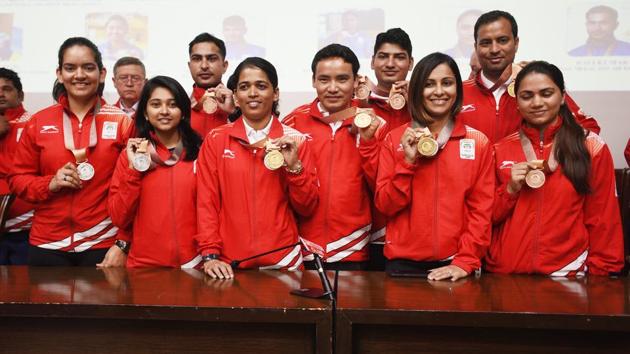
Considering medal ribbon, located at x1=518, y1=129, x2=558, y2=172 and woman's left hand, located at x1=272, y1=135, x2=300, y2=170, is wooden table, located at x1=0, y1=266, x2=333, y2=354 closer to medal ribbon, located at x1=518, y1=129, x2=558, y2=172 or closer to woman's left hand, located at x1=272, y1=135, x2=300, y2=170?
woman's left hand, located at x1=272, y1=135, x2=300, y2=170

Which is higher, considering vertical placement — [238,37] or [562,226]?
[238,37]

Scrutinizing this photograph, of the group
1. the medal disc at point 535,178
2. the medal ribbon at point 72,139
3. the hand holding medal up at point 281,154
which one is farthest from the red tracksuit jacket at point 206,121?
the medal disc at point 535,178

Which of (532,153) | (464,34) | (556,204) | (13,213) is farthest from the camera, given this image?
(464,34)

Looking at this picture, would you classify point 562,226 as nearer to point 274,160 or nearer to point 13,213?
point 274,160

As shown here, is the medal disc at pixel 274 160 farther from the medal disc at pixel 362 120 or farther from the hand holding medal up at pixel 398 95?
the hand holding medal up at pixel 398 95

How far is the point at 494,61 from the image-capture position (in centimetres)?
373

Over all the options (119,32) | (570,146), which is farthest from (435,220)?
(119,32)

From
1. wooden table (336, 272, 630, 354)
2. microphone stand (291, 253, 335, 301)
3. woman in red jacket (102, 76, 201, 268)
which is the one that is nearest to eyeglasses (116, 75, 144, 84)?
woman in red jacket (102, 76, 201, 268)

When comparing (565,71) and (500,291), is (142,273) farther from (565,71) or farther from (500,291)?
(565,71)

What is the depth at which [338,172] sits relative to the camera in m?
3.42

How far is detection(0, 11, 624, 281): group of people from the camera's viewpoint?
10.2 ft

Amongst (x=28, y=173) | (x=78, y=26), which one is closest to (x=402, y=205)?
(x=28, y=173)

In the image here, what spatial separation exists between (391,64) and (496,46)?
1.91 feet

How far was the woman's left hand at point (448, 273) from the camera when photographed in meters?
2.87
